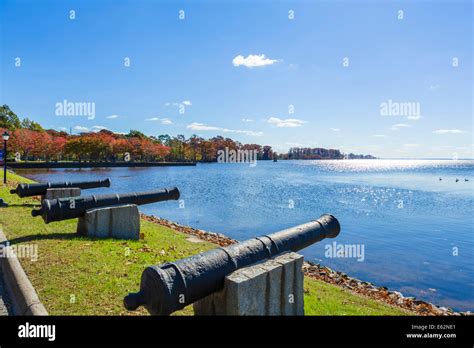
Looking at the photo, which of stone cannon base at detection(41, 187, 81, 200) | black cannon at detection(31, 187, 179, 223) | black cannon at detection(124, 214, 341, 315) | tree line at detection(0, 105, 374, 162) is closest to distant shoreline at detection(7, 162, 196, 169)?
tree line at detection(0, 105, 374, 162)

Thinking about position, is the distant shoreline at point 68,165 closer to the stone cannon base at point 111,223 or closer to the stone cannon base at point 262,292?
the stone cannon base at point 111,223

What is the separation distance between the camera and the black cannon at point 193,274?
3.47m

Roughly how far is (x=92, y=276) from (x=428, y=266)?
12.3 metres

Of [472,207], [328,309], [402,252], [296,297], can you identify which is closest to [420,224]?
[402,252]

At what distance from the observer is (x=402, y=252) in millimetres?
14406

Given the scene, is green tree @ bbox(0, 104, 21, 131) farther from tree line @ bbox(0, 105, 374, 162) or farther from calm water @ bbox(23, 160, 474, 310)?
calm water @ bbox(23, 160, 474, 310)

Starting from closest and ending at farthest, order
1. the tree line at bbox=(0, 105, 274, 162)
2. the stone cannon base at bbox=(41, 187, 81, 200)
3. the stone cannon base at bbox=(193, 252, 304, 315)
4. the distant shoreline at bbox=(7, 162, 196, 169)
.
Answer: the stone cannon base at bbox=(193, 252, 304, 315) < the stone cannon base at bbox=(41, 187, 81, 200) < the distant shoreline at bbox=(7, 162, 196, 169) < the tree line at bbox=(0, 105, 274, 162)

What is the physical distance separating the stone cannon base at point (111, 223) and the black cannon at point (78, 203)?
216mm

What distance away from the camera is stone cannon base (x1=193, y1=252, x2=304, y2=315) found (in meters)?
4.05

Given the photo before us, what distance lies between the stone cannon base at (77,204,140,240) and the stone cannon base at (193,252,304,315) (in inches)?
206

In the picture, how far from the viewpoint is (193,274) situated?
12.4 ft

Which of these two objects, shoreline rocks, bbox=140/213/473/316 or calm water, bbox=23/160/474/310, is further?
calm water, bbox=23/160/474/310

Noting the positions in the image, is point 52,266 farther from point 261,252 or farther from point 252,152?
point 252,152
